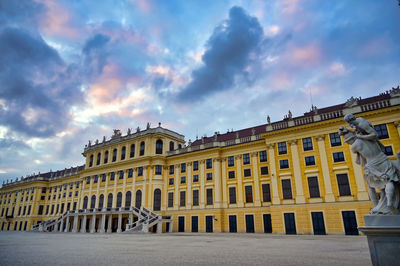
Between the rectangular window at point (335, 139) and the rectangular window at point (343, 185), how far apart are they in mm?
4078

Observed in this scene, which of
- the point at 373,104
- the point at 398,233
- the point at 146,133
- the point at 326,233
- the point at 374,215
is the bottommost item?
the point at 326,233

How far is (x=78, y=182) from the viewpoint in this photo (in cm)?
6744

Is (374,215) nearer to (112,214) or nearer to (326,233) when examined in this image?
(326,233)

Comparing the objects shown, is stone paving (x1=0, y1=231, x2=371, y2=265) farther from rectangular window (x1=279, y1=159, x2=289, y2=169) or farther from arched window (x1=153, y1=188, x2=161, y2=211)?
arched window (x1=153, y1=188, x2=161, y2=211)

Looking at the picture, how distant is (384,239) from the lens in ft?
20.2

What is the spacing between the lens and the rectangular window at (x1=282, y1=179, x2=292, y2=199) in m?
34.5

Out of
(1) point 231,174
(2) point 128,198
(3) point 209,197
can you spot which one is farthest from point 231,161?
(2) point 128,198

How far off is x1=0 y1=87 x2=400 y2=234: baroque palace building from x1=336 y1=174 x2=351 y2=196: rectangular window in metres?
0.11

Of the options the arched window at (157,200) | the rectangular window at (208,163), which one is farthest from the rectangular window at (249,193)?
the arched window at (157,200)

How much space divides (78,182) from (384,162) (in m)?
72.5

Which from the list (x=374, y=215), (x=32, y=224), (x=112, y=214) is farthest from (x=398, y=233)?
(x=32, y=224)

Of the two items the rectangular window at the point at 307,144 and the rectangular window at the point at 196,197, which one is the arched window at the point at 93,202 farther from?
the rectangular window at the point at 307,144

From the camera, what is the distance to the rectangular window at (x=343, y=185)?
1217 inches

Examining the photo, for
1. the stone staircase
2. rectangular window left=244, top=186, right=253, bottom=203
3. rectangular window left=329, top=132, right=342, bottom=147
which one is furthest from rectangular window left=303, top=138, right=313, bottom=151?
Result: the stone staircase
